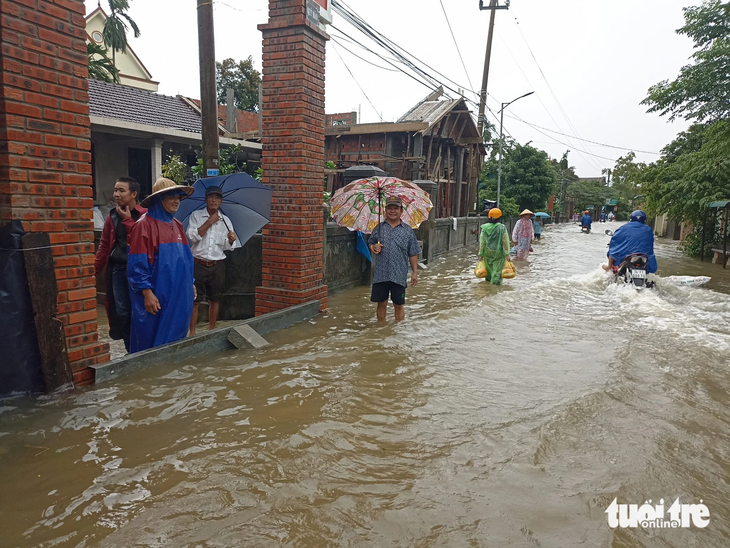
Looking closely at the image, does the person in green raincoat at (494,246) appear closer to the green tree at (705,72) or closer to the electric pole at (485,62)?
the green tree at (705,72)

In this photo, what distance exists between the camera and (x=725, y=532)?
249cm

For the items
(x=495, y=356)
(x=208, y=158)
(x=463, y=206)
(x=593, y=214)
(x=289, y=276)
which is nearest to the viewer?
(x=495, y=356)

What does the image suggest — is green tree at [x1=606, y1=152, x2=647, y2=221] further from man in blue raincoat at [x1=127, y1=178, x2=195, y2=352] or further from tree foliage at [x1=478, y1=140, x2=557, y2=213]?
man in blue raincoat at [x1=127, y1=178, x2=195, y2=352]

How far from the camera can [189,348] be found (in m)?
4.73

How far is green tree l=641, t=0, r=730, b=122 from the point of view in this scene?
13.2 meters

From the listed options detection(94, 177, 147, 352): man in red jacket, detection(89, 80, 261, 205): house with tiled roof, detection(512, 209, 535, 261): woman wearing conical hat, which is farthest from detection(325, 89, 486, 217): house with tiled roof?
detection(94, 177, 147, 352): man in red jacket

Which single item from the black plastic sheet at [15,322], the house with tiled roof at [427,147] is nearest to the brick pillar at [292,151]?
the black plastic sheet at [15,322]

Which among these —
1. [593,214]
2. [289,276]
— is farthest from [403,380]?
[593,214]

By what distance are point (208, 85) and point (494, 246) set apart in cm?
622

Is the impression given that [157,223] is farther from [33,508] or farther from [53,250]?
[33,508]

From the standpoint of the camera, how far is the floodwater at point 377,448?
2453 millimetres

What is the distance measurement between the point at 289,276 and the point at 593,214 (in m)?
82.9

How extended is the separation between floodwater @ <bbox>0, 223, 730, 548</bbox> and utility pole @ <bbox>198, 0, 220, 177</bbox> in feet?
9.46

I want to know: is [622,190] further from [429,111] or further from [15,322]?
[15,322]
